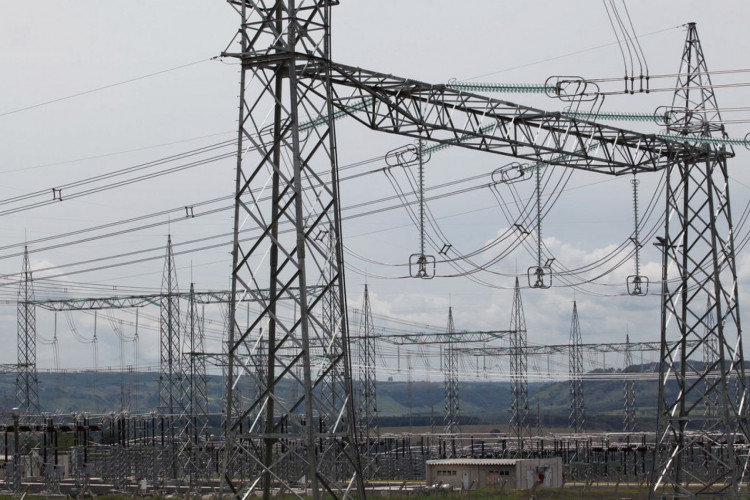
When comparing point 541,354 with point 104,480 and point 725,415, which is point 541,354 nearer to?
point 104,480

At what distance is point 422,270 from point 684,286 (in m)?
5.66

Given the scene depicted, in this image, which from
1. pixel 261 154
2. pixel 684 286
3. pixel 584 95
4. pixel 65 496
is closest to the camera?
pixel 261 154

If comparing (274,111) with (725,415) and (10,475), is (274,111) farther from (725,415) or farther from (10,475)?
(10,475)

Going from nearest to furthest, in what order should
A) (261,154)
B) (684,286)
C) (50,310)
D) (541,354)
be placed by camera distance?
(261,154) → (684,286) → (50,310) → (541,354)

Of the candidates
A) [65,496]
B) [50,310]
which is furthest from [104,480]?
[65,496]

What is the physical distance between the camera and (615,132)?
22.5 metres

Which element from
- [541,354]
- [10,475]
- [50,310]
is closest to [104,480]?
[10,475]

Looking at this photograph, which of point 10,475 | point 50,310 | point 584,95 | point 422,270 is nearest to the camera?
point 584,95

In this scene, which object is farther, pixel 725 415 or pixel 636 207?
pixel 636 207

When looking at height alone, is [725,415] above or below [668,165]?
below

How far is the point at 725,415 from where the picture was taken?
73.9ft

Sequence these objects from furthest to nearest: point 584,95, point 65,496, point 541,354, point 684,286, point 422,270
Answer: point 541,354
point 65,496
point 422,270
point 684,286
point 584,95

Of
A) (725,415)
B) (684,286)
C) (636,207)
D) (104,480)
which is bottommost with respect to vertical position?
(104,480)

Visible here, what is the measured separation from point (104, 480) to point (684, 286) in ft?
114
